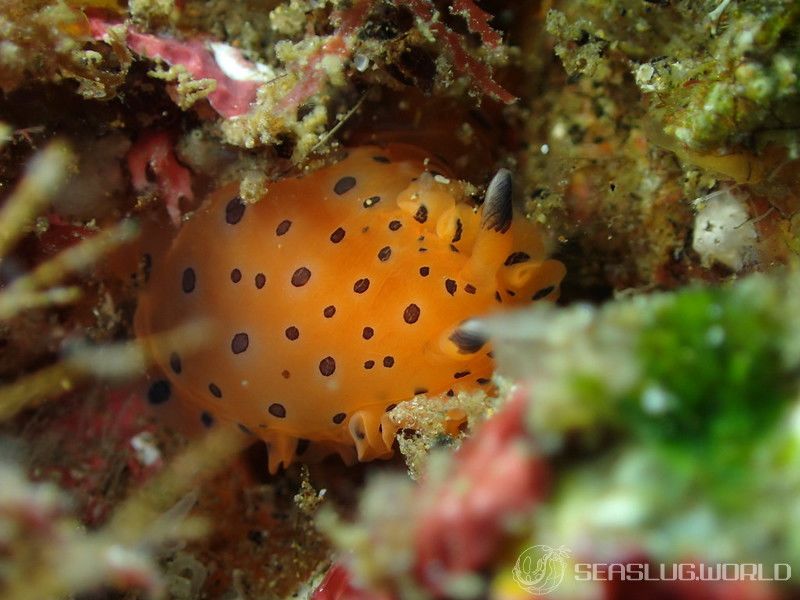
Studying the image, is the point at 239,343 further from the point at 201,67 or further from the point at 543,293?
the point at 543,293

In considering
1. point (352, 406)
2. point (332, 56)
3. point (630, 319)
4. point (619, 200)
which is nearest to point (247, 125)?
point (332, 56)

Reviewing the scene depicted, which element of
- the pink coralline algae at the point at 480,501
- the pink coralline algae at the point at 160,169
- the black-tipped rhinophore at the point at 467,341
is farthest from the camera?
the pink coralline algae at the point at 160,169

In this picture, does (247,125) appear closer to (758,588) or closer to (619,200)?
(619,200)

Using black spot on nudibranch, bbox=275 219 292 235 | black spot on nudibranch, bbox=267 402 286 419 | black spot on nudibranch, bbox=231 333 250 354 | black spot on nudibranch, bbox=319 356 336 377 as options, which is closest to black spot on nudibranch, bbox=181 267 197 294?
black spot on nudibranch, bbox=231 333 250 354

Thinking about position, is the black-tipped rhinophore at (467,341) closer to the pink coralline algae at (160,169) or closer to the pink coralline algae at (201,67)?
the pink coralline algae at (201,67)

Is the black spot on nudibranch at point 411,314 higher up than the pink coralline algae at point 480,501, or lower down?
lower down

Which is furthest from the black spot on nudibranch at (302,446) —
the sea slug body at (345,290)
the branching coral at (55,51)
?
the branching coral at (55,51)

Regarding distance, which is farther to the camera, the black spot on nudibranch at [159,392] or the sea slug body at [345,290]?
the black spot on nudibranch at [159,392]
